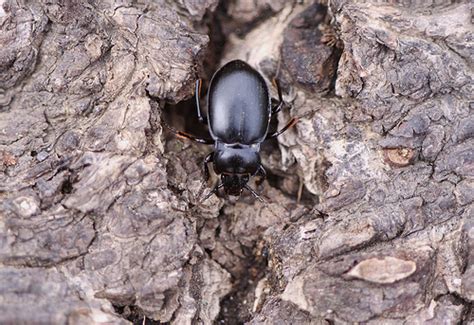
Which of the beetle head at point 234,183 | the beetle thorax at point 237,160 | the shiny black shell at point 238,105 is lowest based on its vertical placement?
the beetle head at point 234,183

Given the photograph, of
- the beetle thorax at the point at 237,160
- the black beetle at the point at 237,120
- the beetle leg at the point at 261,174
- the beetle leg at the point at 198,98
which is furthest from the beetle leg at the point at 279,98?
the beetle leg at the point at 198,98

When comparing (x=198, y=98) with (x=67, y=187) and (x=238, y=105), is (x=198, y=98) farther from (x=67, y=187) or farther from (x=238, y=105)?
(x=67, y=187)

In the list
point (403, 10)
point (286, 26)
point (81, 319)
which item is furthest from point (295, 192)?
point (81, 319)

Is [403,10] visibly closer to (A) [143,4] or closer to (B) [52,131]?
(A) [143,4]

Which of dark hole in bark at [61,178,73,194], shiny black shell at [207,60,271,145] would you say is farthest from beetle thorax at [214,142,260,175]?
dark hole in bark at [61,178,73,194]

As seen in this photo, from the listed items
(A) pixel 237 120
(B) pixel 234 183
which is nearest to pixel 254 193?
(B) pixel 234 183

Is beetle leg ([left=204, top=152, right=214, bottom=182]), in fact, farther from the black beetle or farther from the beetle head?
the beetle head

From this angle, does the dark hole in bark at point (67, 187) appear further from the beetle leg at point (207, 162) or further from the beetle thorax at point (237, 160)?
the beetle thorax at point (237, 160)
